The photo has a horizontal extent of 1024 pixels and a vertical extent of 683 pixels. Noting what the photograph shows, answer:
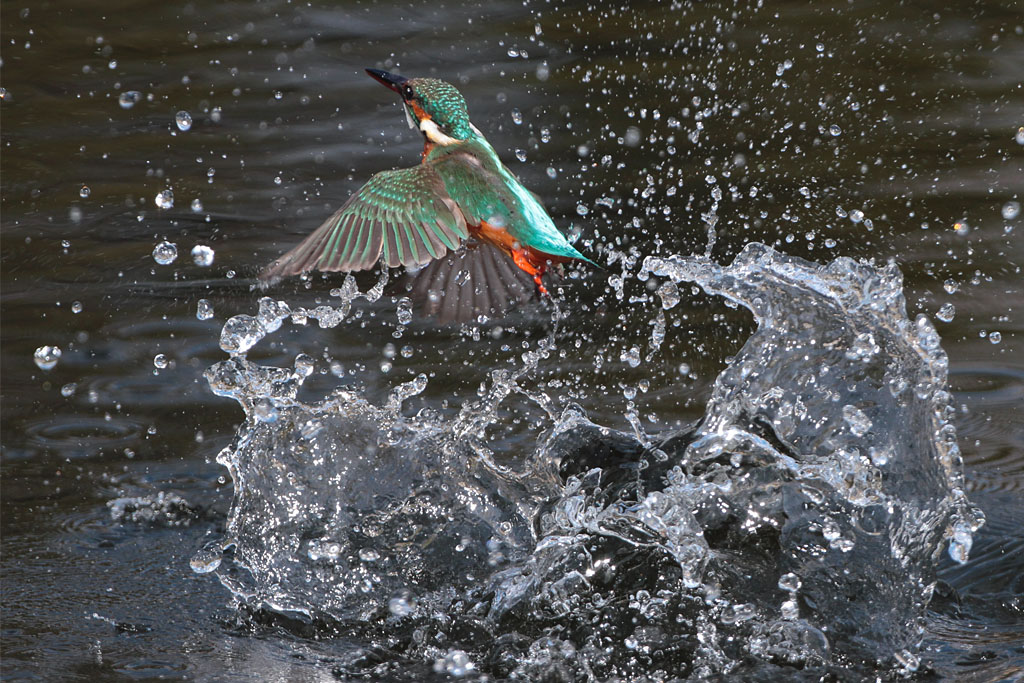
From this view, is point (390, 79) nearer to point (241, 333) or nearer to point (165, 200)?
point (241, 333)

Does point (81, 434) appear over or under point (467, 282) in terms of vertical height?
under

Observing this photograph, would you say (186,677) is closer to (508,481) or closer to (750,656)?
(508,481)

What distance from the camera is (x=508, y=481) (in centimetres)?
282

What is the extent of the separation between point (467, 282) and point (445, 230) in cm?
46

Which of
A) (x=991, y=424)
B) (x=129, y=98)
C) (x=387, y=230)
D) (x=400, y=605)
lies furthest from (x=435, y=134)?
(x=129, y=98)

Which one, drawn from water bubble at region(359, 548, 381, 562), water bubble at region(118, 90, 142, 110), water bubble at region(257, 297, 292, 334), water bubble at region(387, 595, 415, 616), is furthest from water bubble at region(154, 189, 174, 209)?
water bubble at region(387, 595, 415, 616)

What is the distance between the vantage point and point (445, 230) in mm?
2787

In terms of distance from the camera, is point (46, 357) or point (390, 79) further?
point (46, 357)

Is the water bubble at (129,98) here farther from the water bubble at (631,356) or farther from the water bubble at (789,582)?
the water bubble at (789,582)

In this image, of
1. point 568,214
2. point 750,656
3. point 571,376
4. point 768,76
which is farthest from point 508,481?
point 768,76

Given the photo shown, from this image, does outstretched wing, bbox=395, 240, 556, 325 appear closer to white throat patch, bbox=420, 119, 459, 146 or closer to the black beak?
white throat patch, bbox=420, 119, 459, 146

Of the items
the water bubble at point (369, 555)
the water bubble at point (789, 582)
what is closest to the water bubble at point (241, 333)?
the water bubble at point (369, 555)

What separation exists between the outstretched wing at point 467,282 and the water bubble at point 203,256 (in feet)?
3.99

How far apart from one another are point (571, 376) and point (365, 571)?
1.35m
